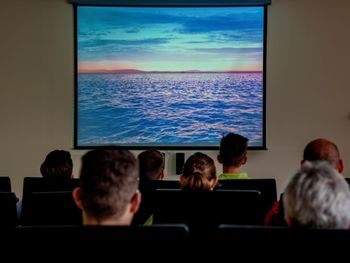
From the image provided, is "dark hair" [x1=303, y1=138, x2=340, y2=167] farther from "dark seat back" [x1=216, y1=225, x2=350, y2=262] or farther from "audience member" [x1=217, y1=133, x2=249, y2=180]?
"dark seat back" [x1=216, y1=225, x2=350, y2=262]

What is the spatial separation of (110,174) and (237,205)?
37.3 inches

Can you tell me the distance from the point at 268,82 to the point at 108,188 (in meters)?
3.91

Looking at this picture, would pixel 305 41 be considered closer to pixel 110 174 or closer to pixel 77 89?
pixel 77 89

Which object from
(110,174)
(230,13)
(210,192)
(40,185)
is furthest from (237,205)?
(230,13)

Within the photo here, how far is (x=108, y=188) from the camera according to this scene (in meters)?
1.43

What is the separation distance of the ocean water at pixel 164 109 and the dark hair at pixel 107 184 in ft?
12.1

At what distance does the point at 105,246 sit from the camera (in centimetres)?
122

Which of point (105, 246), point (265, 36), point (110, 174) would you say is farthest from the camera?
point (265, 36)

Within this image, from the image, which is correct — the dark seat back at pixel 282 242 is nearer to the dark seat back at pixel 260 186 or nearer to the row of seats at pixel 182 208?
the row of seats at pixel 182 208

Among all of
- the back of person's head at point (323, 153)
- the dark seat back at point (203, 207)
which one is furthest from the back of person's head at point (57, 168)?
the back of person's head at point (323, 153)

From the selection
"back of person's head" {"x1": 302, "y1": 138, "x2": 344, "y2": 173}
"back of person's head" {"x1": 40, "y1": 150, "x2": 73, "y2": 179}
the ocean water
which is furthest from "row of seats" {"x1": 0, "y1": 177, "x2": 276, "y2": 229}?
the ocean water

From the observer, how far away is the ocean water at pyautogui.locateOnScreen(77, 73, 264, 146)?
515 cm

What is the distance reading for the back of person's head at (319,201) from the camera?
1.42 metres

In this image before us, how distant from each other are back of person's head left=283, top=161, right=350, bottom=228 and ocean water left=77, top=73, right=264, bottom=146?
12.0 feet
